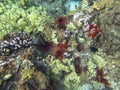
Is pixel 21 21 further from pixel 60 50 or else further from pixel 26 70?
pixel 26 70

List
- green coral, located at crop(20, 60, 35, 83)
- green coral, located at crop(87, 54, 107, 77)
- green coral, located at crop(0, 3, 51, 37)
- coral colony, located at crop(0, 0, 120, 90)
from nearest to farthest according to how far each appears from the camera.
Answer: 1. green coral, located at crop(20, 60, 35, 83)
2. coral colony, located at crop(0, 0, 120, 90)
3. green coral, located at crop(87, 54, 107, 77)
4. green coral, located at crop(0, 3, 51, 37)

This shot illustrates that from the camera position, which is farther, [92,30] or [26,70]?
[92,30]

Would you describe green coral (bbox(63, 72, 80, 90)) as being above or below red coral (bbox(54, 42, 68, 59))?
below

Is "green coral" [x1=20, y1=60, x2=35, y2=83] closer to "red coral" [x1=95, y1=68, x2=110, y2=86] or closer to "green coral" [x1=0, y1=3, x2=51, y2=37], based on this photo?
"green coral" [x1=0, y1=3, x2=51, y2=37]

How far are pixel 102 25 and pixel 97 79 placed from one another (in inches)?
42.4

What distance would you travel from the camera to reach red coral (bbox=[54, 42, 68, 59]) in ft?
15.6

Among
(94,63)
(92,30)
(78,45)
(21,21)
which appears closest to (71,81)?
(94,63)

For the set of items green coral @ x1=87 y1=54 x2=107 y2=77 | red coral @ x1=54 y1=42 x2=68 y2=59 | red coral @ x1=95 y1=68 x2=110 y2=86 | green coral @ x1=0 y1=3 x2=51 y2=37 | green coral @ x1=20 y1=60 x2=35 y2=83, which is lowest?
red coral @ x1=95 y1=68 x2=110 y2=86

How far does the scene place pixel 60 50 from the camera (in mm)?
4801

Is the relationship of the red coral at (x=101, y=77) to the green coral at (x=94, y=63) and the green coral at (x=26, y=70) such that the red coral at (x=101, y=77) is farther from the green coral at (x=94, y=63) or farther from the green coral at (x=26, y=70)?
the green coral at (x=26, y=70)

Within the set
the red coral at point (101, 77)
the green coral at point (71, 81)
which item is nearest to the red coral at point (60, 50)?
the green coral at point (71, 81)

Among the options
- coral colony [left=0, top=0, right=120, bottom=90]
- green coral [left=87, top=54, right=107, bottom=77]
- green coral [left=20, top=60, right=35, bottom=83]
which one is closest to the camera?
green coral [left=20, top=60, right=35, bottom=83]

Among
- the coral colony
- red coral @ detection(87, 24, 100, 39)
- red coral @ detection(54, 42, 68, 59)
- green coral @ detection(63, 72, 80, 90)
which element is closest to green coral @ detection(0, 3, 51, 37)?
the coral colony

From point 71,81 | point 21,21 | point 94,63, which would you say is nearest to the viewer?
point 71,81
